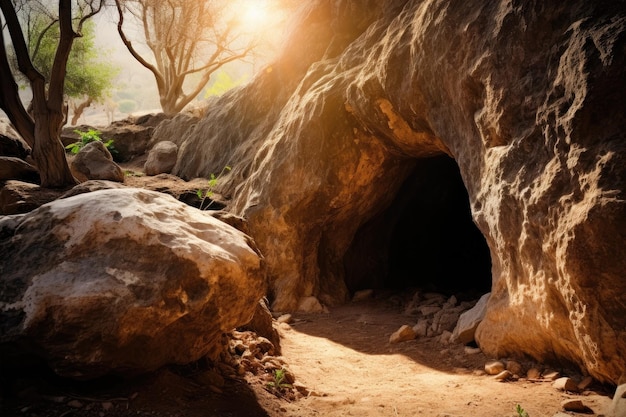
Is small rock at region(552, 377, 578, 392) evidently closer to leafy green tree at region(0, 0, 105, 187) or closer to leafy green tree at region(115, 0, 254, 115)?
leafy green tree at region(0, 0, 105, 187)

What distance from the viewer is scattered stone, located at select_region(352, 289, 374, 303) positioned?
287 inches

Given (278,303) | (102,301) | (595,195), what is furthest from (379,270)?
(102,301)

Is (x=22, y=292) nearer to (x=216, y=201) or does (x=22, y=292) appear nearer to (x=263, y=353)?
(x=263, y=353)

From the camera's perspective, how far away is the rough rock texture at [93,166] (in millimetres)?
9023

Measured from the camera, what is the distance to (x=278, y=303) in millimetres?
6570

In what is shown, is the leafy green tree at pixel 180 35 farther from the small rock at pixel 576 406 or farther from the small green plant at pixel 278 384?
the small rock at pixel 576 406

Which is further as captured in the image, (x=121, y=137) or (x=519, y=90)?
(x=121, y=137)

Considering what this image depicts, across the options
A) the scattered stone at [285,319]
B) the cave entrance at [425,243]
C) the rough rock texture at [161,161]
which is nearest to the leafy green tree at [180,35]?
the rough rock texture at [161,161]

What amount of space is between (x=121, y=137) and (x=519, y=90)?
13447mm

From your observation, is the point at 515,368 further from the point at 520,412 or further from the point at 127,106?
the point at 127,106

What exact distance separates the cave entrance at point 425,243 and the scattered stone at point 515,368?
385 cm

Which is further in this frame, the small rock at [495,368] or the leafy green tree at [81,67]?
the leafy green tree at [81,67]

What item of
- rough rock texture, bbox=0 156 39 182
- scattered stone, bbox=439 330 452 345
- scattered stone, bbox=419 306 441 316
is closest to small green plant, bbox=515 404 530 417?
scattered stone, bbox=439 330 452 345

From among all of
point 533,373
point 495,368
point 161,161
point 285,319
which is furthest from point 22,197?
point 533,373
